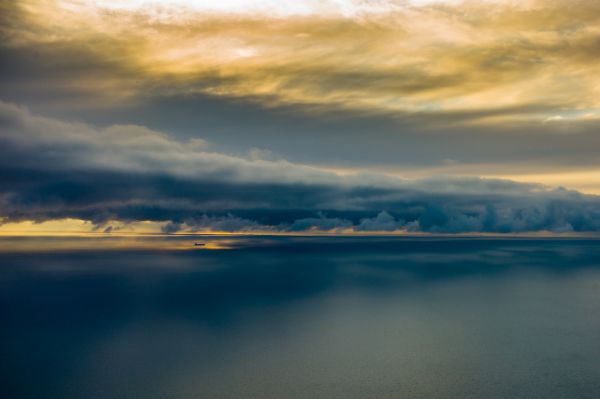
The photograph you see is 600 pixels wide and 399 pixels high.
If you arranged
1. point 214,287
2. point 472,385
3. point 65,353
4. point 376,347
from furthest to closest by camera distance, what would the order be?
1. point 214,287
2. point 376,347
3. point 65,353
4. point 472,385

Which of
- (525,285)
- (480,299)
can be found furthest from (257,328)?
(525,285)

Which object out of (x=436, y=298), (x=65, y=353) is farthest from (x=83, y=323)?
(x=436, y=298)

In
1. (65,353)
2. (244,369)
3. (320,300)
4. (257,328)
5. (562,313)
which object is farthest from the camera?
(320,300)

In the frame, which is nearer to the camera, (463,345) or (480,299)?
(463,345)

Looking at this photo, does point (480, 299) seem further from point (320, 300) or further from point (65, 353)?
point (65, 353)

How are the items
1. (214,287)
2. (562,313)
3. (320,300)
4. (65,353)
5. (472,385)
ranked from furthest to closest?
(214,287) → (320,300) → (562,313) → (65,353) → (472,385)

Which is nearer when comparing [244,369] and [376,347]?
[244,369]

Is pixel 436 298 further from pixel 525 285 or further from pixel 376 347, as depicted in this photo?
pixel 376 347

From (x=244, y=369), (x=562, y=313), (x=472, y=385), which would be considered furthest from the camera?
(x=562, y=313)
